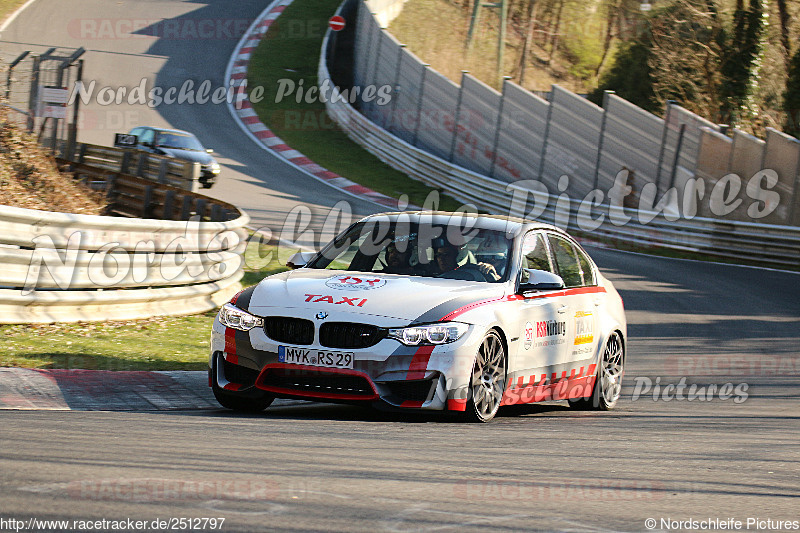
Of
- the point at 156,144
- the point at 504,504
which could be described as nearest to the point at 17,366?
the point at 504,504

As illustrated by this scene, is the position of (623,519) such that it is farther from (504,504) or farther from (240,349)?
(240,349)

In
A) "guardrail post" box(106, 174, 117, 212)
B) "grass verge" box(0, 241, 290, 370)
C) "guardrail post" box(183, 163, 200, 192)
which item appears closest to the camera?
"grass verge" box(0, 241, 290, 370)

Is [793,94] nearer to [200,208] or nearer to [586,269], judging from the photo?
[200,208]

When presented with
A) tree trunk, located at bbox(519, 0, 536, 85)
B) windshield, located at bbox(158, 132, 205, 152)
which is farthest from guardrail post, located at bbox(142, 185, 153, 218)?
tree trunk, located at bbox(519, 0, 536, 85)

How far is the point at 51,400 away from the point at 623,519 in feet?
14.8

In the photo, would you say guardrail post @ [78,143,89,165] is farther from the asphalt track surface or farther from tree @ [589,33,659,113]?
tree @ [589,33,659,113]

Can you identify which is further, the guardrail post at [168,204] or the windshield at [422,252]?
the guardrail post at [168,204]

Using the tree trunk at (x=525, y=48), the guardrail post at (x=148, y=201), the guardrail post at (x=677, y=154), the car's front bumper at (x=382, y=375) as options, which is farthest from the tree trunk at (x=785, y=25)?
the car's front bumper at (x=382, y=375)

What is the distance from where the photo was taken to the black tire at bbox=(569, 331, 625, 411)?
9008 mm

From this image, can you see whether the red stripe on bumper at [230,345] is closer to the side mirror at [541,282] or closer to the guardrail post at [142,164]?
the side mirror at [541,282]

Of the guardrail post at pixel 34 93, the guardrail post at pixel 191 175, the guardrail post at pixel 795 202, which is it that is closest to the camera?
the guardrail post at pixel 34 93

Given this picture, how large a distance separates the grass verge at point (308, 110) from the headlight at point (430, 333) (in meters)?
22.1

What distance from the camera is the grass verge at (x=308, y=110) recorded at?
103 ft

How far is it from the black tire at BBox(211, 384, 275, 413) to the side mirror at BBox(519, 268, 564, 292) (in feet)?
6.98
